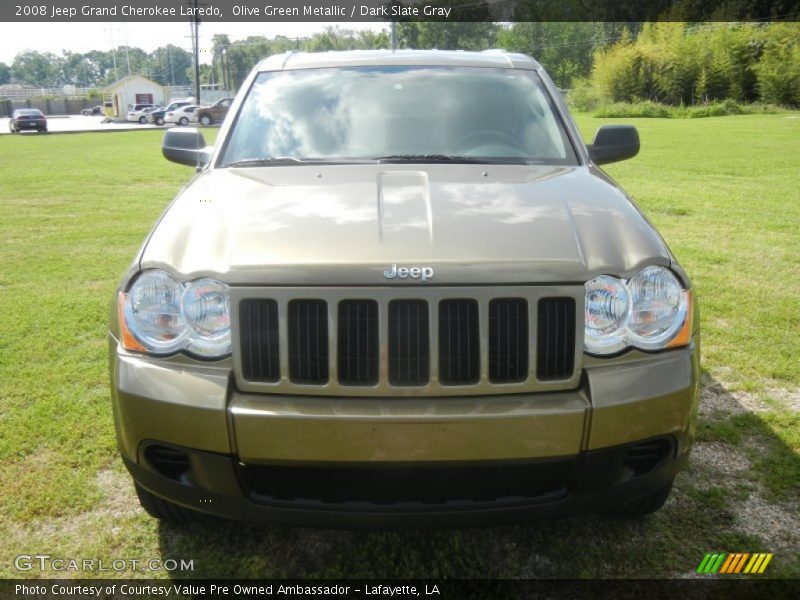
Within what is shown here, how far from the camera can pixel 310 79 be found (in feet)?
12.2

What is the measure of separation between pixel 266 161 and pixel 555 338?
1.66m

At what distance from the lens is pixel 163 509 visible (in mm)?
2621

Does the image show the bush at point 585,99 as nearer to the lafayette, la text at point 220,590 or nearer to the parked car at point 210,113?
the parked car at point 210,113

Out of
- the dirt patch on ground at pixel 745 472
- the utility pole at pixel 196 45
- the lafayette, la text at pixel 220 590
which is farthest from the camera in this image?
the utility pole at pixel 196 45

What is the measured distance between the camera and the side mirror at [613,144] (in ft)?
12.3

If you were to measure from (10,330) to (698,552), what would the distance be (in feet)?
15.1

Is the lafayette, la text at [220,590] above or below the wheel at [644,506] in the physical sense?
below

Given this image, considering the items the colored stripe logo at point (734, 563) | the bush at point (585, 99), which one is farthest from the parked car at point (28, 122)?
the colored stripe logo at point (734, 563)

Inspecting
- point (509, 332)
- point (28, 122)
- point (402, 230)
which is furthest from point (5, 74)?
point (509, 332)

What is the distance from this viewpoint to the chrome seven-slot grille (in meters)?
2.13

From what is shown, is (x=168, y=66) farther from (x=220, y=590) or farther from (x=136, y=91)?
(x=220, y=590)

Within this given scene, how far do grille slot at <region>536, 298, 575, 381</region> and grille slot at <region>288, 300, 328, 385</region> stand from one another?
25.2 inches

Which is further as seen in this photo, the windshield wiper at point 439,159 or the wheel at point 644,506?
the windshield wiper at point 439,159

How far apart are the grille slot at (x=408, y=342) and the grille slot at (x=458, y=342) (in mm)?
50
